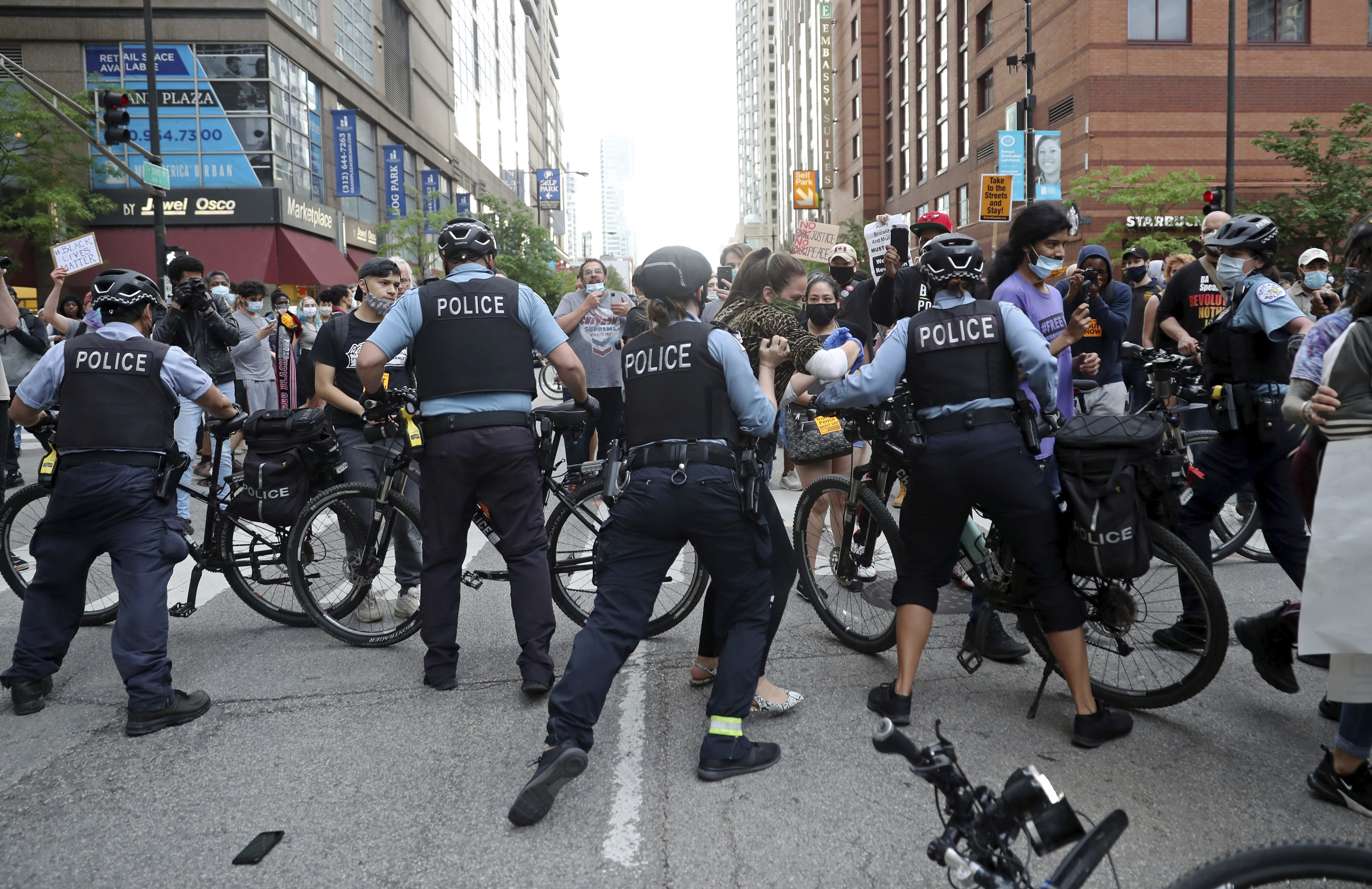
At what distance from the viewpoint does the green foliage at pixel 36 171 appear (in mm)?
26828

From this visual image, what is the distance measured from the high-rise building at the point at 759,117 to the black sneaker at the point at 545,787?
117313mm

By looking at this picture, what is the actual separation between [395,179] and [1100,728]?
4103cm

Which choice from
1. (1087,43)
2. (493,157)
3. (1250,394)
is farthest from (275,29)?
(493,157)

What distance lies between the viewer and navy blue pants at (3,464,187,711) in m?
4.21

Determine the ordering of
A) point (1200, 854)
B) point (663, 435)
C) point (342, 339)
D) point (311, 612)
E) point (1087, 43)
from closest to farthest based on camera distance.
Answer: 1. point (1200, 854)
2. point (663, 435)
3. point (311, 612)
4. point (342, 339)
5. point (1087, 43)

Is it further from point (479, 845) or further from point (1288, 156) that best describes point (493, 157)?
point (479, 845)

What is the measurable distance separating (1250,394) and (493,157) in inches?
2797

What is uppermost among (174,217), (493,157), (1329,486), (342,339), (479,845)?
(493,157)

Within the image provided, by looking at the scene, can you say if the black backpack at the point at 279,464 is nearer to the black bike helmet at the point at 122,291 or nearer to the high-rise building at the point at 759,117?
the black bike helmet at the point at 122,291

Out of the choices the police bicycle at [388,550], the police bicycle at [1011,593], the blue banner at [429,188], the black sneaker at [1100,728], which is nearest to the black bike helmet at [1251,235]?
the police bicycle at [1011,593]

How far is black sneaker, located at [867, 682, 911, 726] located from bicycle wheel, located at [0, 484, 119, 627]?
14.0 feet

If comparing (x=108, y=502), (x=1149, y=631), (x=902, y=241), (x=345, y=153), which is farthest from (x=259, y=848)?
(x=345, y=153)

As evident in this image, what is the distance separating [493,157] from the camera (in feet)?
231

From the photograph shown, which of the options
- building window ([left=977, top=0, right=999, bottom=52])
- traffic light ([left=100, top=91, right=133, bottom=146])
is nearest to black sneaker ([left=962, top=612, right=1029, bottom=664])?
traffic light ([left=100, top=91, right=133, bottom=146])
